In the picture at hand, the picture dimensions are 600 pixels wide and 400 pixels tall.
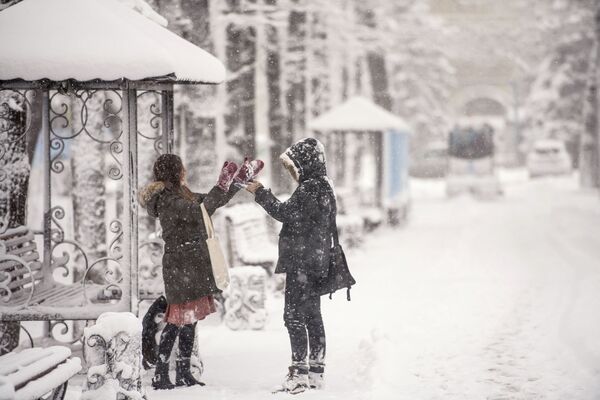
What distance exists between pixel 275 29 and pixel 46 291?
1077 centimetres

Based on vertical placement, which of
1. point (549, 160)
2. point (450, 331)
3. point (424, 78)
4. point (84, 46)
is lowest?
point (450, 331)

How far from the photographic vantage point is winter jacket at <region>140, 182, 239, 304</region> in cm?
645

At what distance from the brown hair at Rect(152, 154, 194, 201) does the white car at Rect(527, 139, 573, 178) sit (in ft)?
107

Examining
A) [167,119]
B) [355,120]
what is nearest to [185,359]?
[167,119]

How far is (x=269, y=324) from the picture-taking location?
31.4ft

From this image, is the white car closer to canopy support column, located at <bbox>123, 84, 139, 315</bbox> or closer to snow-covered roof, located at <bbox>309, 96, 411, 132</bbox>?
snow-covered roof, located at <bbox>309, 96, 411, 132</bbox>

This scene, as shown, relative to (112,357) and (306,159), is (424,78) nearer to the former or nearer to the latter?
(306,159)

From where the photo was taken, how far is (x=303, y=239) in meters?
6.65

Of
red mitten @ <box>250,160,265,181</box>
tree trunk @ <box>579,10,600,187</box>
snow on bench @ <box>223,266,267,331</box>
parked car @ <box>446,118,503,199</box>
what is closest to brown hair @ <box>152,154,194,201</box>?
red mitten @ <box>250,160,265,181</box>

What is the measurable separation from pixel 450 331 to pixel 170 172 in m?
3.96

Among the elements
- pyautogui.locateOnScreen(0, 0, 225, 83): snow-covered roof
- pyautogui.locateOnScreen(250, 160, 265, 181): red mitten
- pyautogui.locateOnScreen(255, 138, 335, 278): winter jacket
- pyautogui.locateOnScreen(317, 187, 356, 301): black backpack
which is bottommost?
pyautogui.locateOnScreen(317, 187, 356, 301): black backpack

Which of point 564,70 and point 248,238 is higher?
point 564,70

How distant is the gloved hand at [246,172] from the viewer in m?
6.57

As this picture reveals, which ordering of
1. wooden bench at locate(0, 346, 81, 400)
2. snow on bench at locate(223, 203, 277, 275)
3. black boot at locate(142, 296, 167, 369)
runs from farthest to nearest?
snow on bench at locate(223, 203, 277, 275), black boot at locate(142, 296, 167, 369), wooden bench at locate(0, 346, 81, 400)
